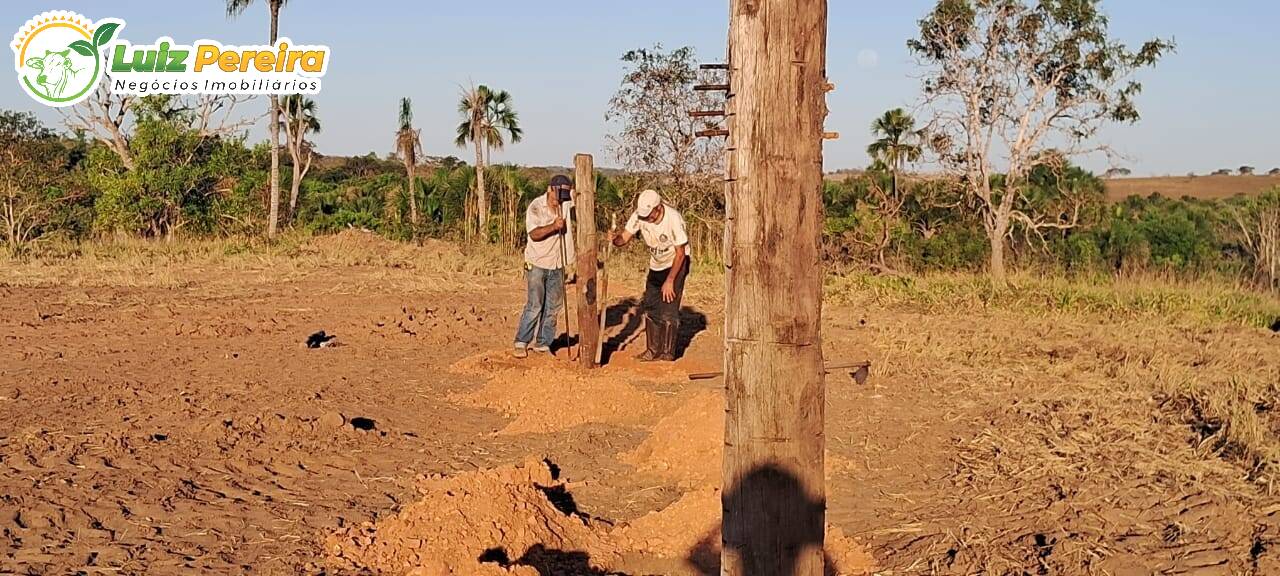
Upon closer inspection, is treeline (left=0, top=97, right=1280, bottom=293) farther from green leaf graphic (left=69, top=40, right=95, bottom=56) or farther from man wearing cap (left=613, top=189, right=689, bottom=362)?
man wearing cap (left=613, top=189, right=689, bottom=362)

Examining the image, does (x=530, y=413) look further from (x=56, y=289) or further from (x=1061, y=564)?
(x=56, y=289)

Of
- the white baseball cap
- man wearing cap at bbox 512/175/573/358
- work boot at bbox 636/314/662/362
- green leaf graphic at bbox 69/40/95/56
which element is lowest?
work boot at bbox 636/314/662/362

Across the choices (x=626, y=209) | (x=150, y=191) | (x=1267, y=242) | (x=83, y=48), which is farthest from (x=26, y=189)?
(x=1267, y=242)

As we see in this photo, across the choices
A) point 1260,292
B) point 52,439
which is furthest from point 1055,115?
point 52,439

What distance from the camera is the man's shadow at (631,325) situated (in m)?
11.2

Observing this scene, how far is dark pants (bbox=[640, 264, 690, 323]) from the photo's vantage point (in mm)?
9844

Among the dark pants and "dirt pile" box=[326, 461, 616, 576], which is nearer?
"dirt pile" box=[326, 461, 616, 576]

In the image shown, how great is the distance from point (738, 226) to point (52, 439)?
4.92 m

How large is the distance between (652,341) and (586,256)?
4.44 feet

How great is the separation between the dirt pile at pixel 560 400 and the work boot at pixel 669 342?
946 millimetres

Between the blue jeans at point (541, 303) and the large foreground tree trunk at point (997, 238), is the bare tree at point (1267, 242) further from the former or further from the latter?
the blue jeans at point (541, 303)

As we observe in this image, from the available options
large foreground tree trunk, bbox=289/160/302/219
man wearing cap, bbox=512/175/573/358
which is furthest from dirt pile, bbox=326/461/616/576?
large foreground tree trunk, bbox=289/160/302/219

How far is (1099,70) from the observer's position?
19188 millimetres

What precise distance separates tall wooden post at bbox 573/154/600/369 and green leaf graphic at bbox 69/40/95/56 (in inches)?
685
